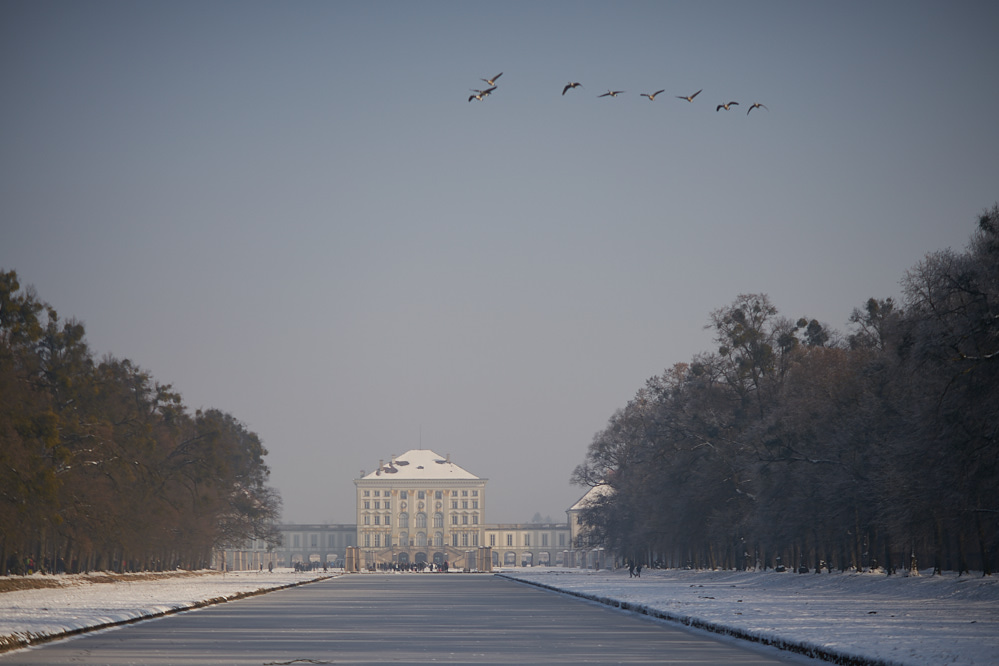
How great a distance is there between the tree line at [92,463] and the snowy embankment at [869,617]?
2414 cm

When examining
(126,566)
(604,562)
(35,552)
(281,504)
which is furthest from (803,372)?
(604,562)

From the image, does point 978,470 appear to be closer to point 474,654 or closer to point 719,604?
point 719,604

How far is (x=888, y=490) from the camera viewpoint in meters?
42.4

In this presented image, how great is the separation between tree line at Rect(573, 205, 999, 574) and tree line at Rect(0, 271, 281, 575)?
3079cm

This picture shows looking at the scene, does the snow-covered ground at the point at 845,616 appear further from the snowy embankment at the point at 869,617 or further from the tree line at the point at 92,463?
the tree line at the point at 92,463

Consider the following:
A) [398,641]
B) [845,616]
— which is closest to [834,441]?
[845,616]

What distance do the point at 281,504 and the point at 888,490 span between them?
7886 centimetres

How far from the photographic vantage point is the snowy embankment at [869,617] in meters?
17.5

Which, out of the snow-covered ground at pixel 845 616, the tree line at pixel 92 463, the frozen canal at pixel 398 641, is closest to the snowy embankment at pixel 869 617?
the snow-covered ground at pixel 845 616

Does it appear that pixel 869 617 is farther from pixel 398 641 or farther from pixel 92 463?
pixel 92 463

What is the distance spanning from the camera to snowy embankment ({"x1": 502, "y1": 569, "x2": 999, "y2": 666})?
17.5 meters

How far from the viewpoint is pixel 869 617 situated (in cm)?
2708

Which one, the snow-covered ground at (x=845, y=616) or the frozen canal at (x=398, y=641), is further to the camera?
the snow-covered ground at (x=845, y=616)

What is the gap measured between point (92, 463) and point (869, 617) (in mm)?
48075
